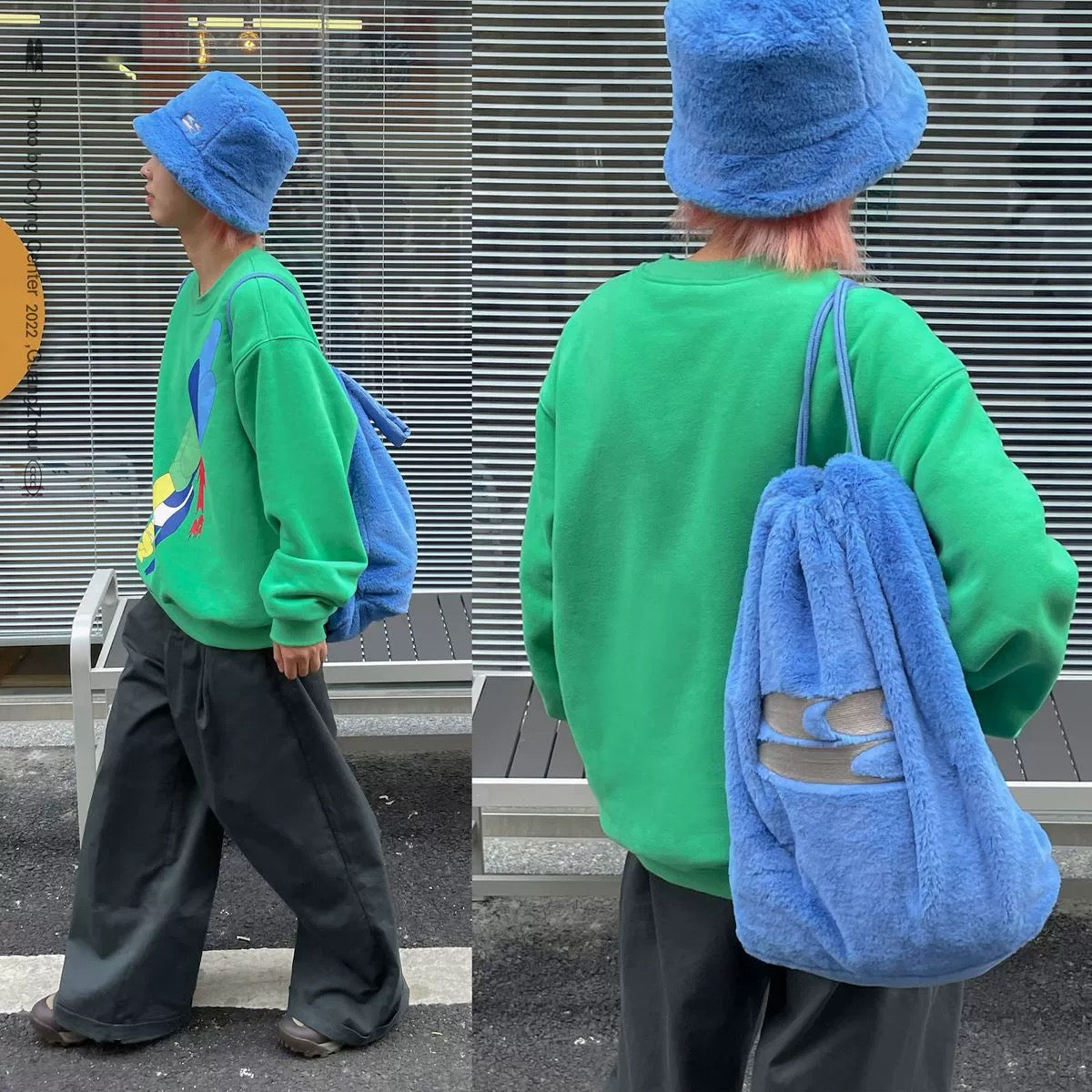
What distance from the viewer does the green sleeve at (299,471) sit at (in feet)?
7.28

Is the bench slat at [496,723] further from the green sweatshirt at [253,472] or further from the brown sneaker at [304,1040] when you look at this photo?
the brown sneaker at [304,1040]

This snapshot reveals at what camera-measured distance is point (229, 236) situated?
7.64 ft

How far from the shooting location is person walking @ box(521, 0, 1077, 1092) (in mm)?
1314

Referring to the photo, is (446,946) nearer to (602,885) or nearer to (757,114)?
(602,885)

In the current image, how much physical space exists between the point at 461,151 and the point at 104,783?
1.29 metres

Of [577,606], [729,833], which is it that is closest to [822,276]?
[577,606]

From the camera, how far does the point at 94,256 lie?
2545 mm

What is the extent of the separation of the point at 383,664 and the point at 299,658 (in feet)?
0.52

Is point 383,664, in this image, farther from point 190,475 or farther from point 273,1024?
point 273,1024

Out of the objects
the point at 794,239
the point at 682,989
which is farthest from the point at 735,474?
the point at 682,989

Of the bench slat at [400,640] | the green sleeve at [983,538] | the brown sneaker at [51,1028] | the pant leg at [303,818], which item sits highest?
the green sleeve at [983,538]

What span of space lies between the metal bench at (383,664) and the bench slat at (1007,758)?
37.5 inches

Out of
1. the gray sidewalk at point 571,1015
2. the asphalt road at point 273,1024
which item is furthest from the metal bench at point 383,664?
the gray sidewalk at point 571,1015

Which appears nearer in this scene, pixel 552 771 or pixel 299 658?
pixel 299 658
